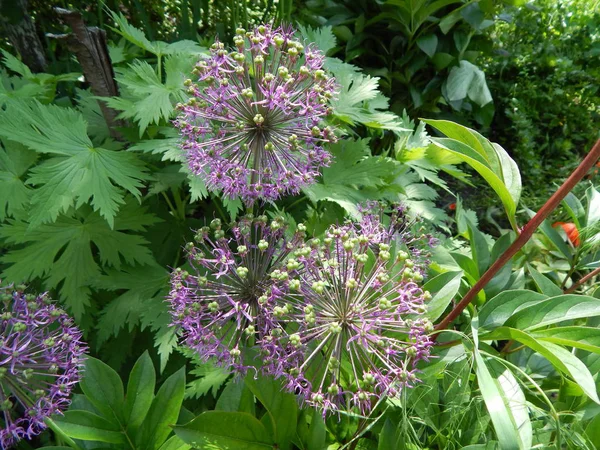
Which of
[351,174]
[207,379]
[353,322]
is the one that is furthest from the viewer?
[351,174]

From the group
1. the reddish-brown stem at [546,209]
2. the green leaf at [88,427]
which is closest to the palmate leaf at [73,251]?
the green leaf at [88,427]

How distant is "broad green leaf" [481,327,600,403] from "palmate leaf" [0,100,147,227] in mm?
1180

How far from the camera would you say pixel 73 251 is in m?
1.69

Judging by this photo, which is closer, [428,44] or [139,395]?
[139,395]

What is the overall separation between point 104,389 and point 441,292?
904 mm

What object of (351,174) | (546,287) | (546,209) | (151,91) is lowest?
(546,287)

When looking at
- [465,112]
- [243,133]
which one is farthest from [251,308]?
[465,112]

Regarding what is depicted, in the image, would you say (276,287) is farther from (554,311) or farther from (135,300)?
(135,300)

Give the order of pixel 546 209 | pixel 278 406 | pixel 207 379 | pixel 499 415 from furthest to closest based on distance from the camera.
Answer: pixel 207 379 < pixel 278 406 < pixel 546 209 < pixel 499 415

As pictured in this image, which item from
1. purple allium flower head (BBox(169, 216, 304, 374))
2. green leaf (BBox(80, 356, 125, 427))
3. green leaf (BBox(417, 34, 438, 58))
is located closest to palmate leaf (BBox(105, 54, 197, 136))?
purple allium flower head (BBox(169, 216, 304, 374))

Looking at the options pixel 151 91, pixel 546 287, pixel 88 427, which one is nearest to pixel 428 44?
pixel 151 91

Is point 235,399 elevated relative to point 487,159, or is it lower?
lower

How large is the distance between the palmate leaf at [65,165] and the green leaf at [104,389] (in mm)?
452

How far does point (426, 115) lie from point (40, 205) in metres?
3.57
